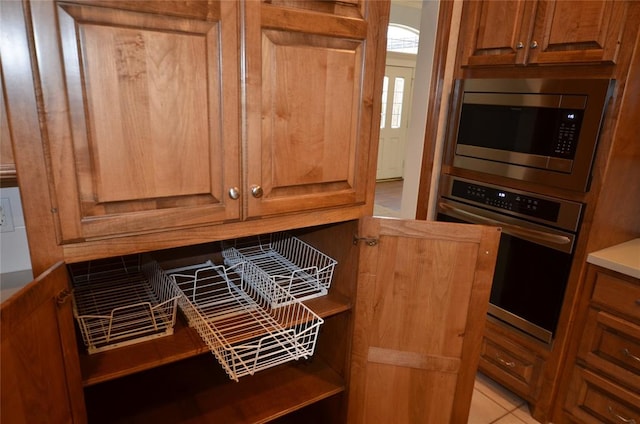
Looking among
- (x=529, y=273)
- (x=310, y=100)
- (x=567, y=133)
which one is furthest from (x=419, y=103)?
(x=310, y=100)

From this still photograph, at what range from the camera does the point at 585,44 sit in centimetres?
162

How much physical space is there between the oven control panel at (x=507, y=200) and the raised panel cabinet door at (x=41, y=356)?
1851mm

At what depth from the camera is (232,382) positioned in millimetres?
1486

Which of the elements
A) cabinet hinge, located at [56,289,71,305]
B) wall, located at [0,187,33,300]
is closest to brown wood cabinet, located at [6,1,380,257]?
cabinet hinge, located at [56,289,71,305]

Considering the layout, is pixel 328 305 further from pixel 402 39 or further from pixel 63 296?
pixel 402 39

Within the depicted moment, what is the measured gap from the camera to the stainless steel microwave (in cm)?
165

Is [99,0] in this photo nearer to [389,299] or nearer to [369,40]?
[369,40]

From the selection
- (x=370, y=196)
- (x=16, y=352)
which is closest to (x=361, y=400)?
(x=370, y=196)

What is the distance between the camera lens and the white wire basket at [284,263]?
142 centimetres

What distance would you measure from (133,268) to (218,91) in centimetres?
83

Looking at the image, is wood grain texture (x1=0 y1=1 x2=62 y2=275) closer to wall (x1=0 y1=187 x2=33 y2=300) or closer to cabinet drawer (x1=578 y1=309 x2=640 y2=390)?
wall (x1=0 y1=187 x2=33 y2=300)

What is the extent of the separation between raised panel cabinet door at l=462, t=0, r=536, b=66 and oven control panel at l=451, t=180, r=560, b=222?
61 cm

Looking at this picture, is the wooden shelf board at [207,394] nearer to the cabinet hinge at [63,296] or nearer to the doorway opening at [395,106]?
the cabinet hinge at [63,296]

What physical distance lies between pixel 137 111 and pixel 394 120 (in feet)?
21.0
